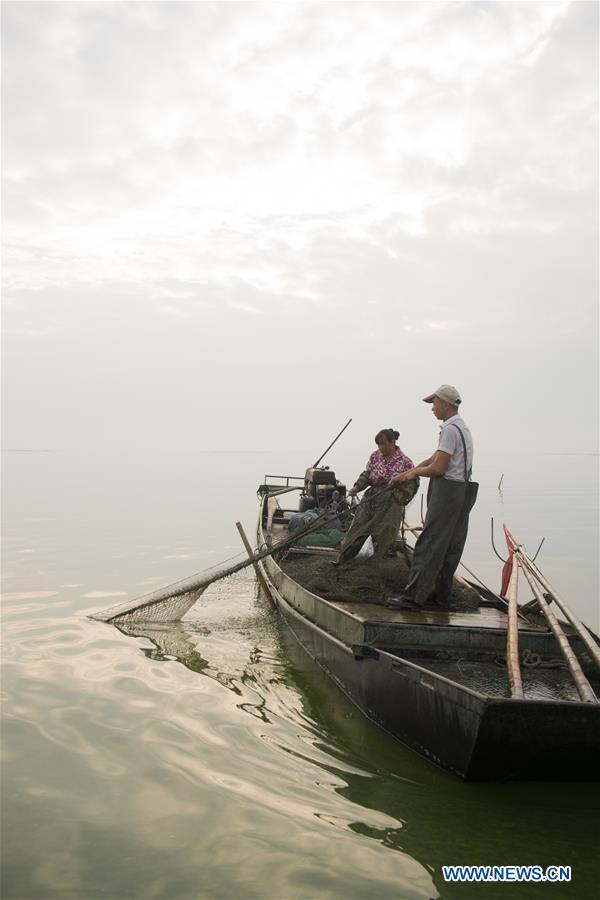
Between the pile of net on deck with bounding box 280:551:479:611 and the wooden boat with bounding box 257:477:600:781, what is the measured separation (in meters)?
0.12

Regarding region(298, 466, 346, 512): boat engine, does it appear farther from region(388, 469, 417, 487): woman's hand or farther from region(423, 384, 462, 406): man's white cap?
region(423, 384, 462, 406): man's white cap

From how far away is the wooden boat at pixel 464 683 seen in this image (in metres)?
4.51

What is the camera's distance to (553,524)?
2769 cm

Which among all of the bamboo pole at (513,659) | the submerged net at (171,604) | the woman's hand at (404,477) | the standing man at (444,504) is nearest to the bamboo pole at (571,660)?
the bamboo pole at (513,659)

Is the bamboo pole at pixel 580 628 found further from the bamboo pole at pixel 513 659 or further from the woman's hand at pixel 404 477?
the woman's hand at pixel 404 477

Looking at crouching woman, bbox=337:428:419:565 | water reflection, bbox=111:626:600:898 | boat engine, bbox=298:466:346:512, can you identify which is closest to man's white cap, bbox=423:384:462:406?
crouching woman, bbox=337:428:419:565

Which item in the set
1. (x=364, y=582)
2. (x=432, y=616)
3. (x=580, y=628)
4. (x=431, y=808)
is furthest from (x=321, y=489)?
(x=431, y=808)

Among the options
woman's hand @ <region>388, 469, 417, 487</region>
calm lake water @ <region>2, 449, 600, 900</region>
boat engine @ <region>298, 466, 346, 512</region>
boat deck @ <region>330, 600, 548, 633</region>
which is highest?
woman's hand @ <region>388, 469, 417, 487</region>

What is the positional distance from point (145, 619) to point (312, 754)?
4.76m

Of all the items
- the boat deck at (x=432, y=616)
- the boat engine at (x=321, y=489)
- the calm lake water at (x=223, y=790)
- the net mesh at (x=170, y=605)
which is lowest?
the calm lake water at (x=223, y=790)

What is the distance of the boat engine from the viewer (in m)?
14.3

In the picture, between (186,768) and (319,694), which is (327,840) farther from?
(319,694)

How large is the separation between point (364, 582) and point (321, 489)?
5.95 metres

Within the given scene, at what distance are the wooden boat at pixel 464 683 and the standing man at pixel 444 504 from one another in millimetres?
351
